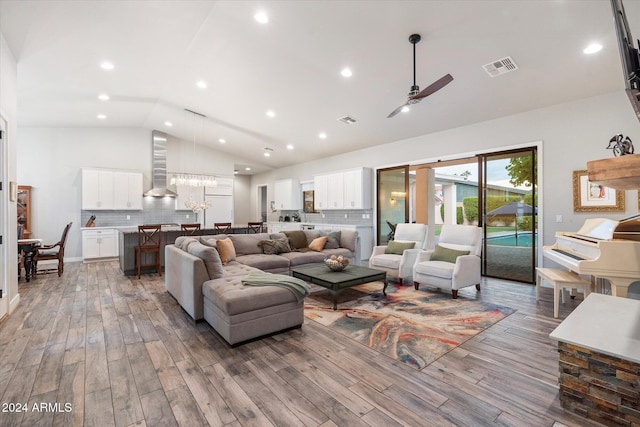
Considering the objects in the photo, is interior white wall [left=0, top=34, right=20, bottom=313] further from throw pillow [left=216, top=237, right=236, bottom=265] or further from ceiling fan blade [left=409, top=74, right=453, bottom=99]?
ceiling fan blade [left=409, top=74, right=453, bottom=99]

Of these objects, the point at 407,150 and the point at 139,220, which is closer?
the point at 407,150

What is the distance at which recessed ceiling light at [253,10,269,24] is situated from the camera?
337cm

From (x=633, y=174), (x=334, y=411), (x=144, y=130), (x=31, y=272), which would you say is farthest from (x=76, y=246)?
(x=633, y=174)

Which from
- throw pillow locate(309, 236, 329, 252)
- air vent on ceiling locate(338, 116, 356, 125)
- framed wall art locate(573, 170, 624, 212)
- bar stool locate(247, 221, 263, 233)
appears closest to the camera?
framed wall art locate(573, 170, 624, 212)

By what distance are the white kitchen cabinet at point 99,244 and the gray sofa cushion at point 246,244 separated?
4.36 m

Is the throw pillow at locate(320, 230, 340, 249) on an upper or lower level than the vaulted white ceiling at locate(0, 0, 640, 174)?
lower

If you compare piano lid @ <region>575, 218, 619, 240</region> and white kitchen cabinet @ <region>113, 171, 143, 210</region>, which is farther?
white kitchen cabinet @ <region>113, 171, 143, 210</region>

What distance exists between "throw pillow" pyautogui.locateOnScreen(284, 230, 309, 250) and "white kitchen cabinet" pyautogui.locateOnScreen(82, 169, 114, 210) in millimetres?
5277

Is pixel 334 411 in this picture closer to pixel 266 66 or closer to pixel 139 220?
pixel 266 66

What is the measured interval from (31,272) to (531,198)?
29.8ft

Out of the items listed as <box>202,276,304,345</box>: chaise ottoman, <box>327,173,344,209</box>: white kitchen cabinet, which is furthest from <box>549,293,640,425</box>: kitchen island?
<box>327,173,344,209</box>: white kitchen cabinet

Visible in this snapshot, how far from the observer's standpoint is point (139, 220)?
326 inches

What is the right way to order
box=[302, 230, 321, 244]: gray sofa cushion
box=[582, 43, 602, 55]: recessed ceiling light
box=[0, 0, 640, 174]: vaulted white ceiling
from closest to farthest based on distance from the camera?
box=[0, 0, 640, 174]: vaulted white ceiling < box=[582, 43, 602, 55]: recessed ceiling light < box=[302, 230, 321, 244]: gray sofa cushion

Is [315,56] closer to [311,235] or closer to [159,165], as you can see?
[311,235]
